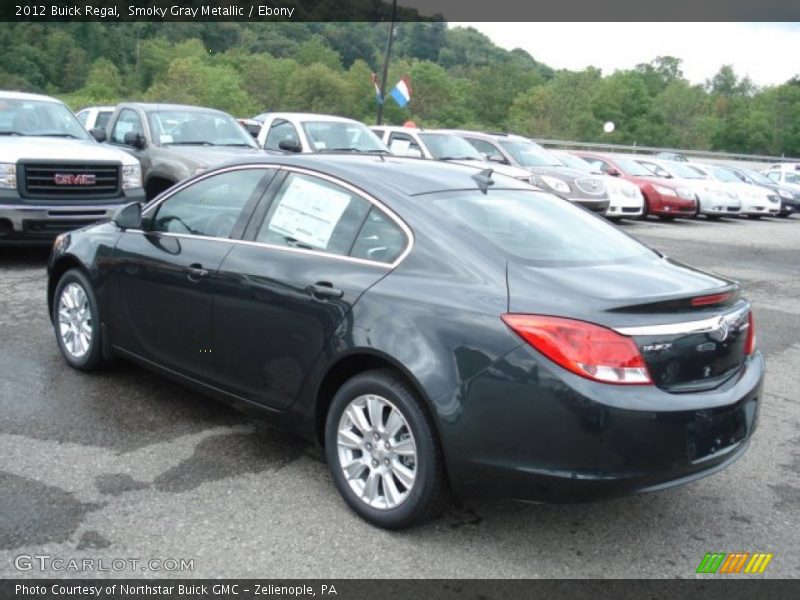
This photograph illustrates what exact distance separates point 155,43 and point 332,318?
241 ft

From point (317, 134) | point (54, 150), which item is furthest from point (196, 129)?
point (54, 150)

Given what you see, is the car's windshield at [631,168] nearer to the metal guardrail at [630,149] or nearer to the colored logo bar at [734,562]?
the metal guardrail at [630,149]

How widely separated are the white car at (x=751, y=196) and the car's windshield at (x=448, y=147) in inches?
399

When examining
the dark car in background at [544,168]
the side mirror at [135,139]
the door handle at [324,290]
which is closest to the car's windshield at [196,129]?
the side mirror at [135,139]

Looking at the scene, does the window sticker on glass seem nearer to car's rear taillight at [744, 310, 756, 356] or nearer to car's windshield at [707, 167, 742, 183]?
car's rear taillight at [744, 310, 756, 356]

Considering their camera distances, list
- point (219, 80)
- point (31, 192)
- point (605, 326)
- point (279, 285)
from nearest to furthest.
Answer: point (605, 326) → point (279, 285) → point (31, 192) → point (219, 80)

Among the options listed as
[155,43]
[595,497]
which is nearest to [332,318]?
[595,497]

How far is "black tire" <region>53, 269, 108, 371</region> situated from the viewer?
16.6ft

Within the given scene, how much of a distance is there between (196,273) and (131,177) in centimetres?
534

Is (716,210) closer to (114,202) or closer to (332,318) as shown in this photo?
(114,202)

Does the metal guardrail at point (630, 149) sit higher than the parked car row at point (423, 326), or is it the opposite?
the metal guardrail at point (630, 149)

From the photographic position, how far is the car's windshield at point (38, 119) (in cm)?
921

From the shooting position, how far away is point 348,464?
141 inches

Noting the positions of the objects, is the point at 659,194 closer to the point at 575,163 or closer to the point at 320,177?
the point at 575,163
